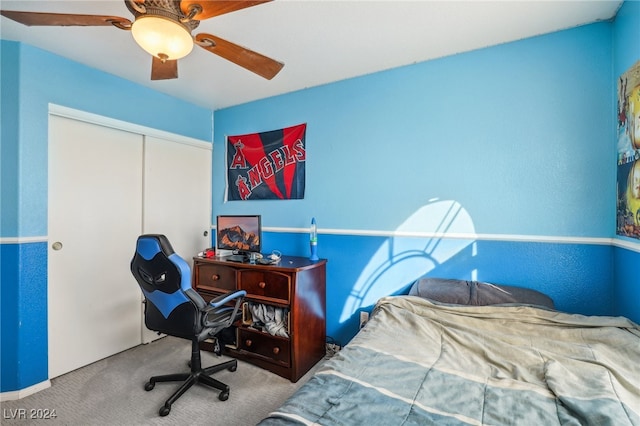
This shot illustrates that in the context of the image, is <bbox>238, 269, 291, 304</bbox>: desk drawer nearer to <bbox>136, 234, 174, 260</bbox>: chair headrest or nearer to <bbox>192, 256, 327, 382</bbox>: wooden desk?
<bbox>192, 256, 327, 382</bbox>: wooden desk

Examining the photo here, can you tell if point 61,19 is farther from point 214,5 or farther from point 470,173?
point 470,173

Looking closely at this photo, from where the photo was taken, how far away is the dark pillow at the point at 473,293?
1.82 metres

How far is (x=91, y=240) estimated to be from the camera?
2.39 meters

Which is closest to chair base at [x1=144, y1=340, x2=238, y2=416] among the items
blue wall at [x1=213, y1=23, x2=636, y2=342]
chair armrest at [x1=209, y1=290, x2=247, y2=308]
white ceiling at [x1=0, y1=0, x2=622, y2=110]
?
chair armrest at [x1=209, y1=290, x2=247, y2=308]

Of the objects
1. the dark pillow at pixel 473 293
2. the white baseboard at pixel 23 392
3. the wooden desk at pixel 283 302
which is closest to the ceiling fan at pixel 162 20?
the wooden desk at pixel 283 302

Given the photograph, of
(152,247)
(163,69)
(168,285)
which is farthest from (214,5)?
(168,285)

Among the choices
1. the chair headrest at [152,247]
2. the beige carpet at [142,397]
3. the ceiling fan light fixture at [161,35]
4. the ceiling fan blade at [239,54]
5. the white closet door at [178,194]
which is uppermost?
the ceiling fan blade at [239,54]

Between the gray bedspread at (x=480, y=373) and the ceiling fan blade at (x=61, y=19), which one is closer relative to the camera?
the gray bedspread at (x=480, y=373)

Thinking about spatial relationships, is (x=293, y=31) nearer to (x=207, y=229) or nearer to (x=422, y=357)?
(x=422, y=357)

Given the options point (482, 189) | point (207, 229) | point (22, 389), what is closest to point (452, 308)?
point (482, 189)

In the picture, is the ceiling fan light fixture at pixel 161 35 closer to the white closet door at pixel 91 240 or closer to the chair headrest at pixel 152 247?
the chair headrest at pixel 152 247

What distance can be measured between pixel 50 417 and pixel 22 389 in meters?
0.43

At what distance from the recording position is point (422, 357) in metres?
1.33

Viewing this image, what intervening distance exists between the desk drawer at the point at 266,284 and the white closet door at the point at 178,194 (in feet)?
3.58
